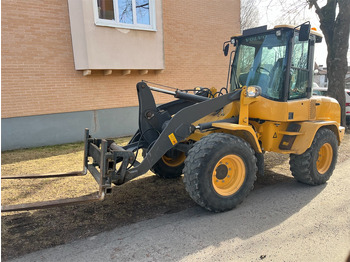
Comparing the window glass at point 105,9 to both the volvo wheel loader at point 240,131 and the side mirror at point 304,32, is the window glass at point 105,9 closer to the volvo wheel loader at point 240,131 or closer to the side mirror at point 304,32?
the volvo wheel loader at point 240,131

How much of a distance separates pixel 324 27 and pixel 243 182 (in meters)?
8.60

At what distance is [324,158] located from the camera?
5.22 metres

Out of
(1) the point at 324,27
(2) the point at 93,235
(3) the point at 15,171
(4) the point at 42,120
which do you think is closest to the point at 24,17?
(4) the point at 42,120

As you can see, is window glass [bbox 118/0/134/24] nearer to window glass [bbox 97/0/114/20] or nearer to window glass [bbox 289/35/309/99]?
window glass [bbox 97/0/114/20]

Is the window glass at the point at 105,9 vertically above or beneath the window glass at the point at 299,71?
above

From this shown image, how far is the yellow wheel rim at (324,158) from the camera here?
512cm

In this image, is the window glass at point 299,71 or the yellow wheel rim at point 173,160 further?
the yellow wheel rim at point 173,160

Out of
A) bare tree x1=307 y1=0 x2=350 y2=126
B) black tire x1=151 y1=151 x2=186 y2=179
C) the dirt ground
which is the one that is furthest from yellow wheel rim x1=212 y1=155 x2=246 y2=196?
bare tree x1=307 y1=0 x2=350 y2=126

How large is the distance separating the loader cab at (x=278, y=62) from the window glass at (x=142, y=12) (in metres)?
5.48

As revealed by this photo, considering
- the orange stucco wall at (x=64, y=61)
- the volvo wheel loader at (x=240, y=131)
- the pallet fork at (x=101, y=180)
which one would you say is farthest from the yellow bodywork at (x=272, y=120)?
the orange stucco wall at (x=64, y=61)

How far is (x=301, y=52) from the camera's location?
4.81 meters

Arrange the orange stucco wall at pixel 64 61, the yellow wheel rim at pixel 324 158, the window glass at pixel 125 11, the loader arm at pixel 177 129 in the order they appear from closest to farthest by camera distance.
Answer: the loader arm at pixel 177 129, the yellow wheel rim at pixel 324 158, the orange stucco wall at pixel 64 61, the window glass at pixel 125 11

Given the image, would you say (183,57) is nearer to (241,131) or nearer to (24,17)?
(24,17)

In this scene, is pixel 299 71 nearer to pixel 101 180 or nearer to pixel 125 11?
pixel 101 180
